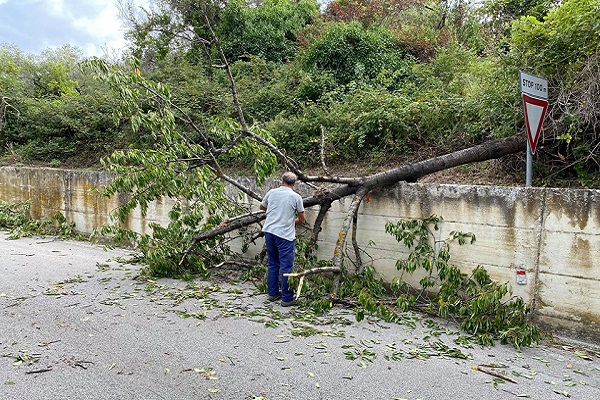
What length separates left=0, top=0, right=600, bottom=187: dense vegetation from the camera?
5.84m

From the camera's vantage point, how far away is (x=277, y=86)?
38.2 ft

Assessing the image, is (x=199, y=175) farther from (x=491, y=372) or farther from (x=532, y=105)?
(x=491, y=372)

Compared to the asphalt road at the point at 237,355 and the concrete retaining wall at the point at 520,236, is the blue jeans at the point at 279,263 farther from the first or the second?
the concrete retaining wall at the point at 520,236

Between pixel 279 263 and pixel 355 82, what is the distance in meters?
6.34

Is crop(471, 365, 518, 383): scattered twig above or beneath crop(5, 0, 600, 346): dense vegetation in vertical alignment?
beneath

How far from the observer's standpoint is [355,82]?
Result: 36.0 ft

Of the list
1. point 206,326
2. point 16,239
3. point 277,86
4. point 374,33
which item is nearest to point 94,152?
point 16,239

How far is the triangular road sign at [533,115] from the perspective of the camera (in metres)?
4.96

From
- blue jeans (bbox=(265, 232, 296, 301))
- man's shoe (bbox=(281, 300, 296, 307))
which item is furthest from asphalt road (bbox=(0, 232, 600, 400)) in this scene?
blue jeans (bbox=(265, 232, 296, 301))

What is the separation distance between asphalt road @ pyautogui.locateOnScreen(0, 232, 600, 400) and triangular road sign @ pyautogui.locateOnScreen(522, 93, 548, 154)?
2.16 m

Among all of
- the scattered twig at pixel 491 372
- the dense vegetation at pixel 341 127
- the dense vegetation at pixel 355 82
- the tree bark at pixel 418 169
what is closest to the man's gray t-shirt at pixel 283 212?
the dense vegetation at pixel 341 127

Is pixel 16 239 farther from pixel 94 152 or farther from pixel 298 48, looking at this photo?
pixel 298 48

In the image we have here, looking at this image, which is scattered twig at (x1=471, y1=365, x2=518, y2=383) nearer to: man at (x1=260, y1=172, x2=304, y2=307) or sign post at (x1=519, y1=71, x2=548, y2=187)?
sign post at (x1=519, y1=71, x2=548, y2=187)

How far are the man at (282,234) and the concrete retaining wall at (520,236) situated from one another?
0.95 m
